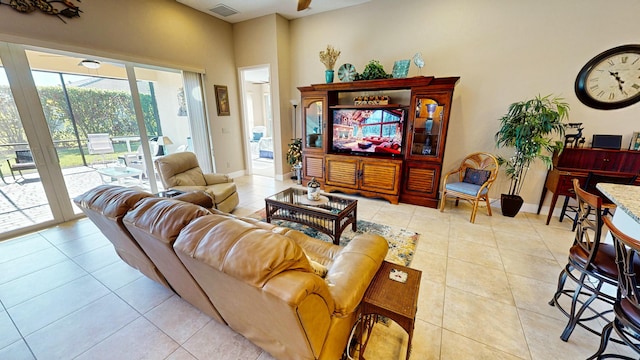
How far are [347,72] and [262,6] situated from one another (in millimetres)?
1902

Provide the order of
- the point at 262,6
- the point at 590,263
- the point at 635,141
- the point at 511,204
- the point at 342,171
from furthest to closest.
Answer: the point at 342,171 < the point at 262,6 < the point at 511,204 < the point at 635,141 < the point at 590,263

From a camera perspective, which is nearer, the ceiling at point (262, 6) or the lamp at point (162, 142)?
the ceiling at point (262, 6)

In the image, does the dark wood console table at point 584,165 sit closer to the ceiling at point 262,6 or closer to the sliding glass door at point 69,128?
the ceiling at point 262,6

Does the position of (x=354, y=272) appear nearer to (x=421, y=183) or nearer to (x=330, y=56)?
(x=421, y=183)

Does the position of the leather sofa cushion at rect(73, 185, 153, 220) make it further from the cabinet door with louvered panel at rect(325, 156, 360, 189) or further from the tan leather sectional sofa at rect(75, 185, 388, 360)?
the cabinet door with louvered panel at rect(325, 156, 360, 189)

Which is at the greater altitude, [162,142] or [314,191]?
[162,142]

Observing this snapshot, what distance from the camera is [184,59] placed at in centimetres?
411

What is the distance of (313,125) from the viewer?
14.5 ft

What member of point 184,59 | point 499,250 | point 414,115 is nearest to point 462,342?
point 499,250

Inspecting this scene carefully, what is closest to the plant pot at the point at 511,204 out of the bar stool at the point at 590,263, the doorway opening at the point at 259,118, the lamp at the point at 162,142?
the bar stool at the point at 590,263

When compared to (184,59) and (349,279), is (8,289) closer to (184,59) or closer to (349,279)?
(349,279)

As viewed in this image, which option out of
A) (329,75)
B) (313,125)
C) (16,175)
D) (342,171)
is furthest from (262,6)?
(16,175)

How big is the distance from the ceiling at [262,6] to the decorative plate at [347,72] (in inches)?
41.4

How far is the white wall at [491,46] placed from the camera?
282 centimetres
